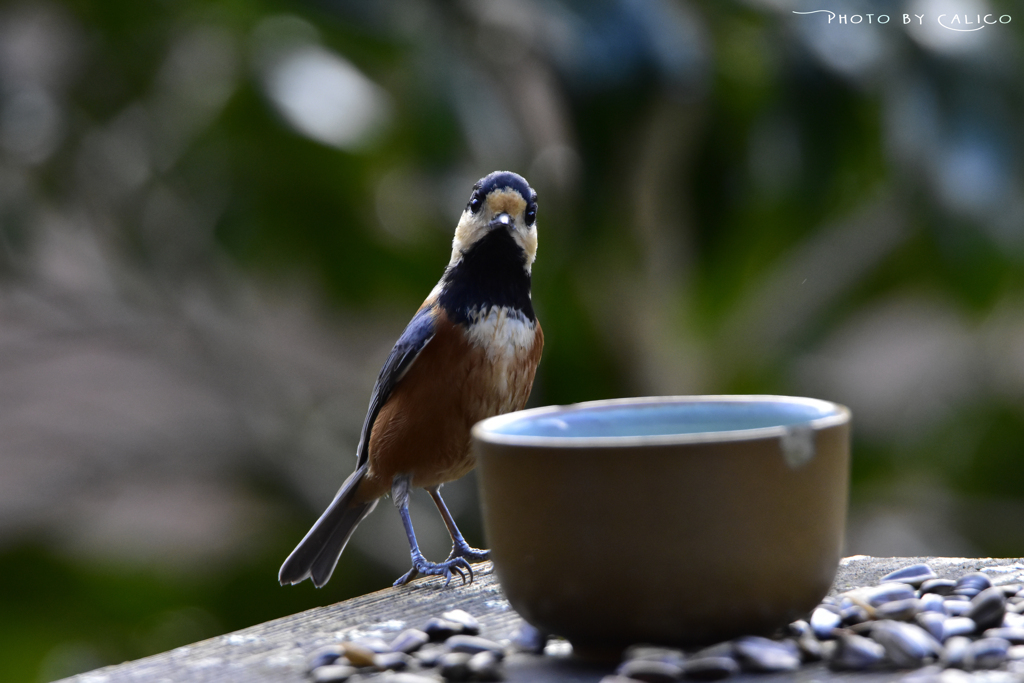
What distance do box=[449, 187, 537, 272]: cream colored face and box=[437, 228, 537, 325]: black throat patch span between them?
0.01 m

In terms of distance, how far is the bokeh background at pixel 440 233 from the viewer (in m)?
3.76

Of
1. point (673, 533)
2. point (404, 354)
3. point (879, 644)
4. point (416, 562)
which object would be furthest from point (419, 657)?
point (404, 354)

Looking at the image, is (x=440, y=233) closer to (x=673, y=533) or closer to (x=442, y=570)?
(x=442, y=570)

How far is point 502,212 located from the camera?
2404 mm

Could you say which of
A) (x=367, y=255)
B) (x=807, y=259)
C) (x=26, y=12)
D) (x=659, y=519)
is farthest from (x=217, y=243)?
(x=659, y=519)

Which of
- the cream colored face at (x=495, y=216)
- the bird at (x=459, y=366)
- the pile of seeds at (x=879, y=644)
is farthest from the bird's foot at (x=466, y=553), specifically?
the pile of seeds at (x=879, y=644)

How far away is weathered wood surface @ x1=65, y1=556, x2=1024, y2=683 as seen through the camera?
5.14ft

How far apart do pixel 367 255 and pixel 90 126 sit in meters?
1.44

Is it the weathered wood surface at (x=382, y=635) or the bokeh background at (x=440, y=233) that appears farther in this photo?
the bokeh background at (x=440, y=233)

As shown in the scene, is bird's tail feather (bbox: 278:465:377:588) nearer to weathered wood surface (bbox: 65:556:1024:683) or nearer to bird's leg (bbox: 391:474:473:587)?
bird's leg (bbox: 391:474:473:587)

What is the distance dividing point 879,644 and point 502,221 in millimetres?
1199

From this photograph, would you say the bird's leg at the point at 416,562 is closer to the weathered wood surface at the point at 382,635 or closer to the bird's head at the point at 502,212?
the weathered wood surface at the point at 382,635

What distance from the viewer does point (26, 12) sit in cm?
480

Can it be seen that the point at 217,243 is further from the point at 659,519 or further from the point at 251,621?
the point at 659,519
